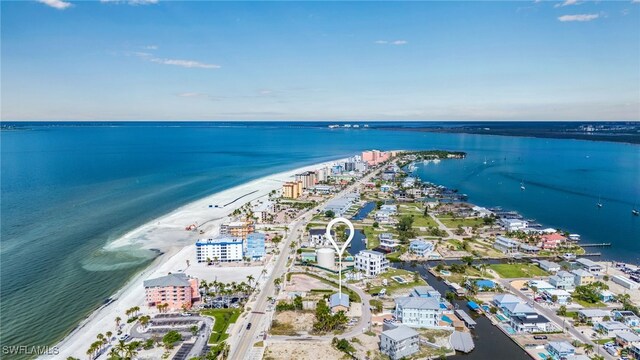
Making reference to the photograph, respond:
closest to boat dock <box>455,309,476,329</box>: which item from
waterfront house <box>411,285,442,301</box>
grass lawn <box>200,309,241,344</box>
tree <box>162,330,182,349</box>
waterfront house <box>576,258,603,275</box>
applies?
waterfront house <box>411,285,442,301</box>

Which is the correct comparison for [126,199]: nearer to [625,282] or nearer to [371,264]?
[371,264]

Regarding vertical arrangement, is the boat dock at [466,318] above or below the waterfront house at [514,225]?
below

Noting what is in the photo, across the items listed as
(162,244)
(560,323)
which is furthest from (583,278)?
(162,244)

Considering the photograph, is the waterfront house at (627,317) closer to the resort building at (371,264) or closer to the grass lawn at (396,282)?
the grass lawn at (396,282)

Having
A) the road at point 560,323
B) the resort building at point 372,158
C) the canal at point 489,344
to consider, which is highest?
the resort building at point 372,158

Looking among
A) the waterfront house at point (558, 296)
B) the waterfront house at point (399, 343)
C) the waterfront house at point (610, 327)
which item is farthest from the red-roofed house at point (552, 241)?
the waterfront house at point (399, 343)

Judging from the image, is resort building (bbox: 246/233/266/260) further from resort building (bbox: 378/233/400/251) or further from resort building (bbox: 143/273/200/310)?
resort building (bbox: 378/233/400/251)
